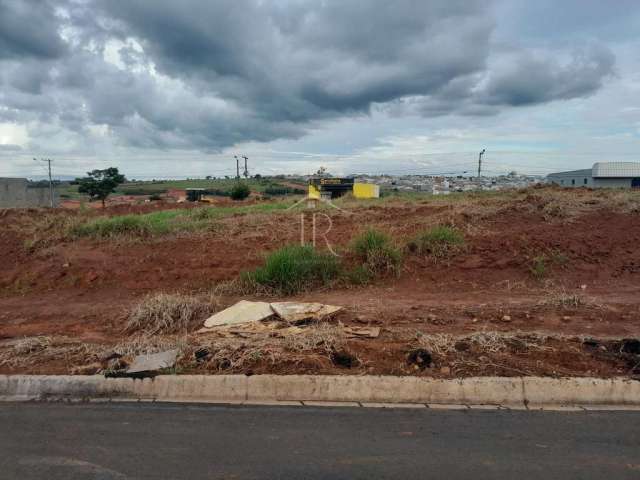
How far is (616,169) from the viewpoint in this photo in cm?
6744

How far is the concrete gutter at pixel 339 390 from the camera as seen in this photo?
4191 mm

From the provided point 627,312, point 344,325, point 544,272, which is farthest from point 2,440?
point 544,272

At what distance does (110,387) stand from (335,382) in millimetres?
2044

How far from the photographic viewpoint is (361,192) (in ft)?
140

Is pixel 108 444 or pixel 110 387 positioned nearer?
pixel 108 444

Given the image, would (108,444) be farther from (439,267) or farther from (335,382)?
(439,267)

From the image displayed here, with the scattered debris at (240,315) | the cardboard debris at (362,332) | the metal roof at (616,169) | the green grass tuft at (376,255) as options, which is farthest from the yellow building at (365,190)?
the metal roof at (616,169)

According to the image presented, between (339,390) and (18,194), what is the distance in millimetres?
56455

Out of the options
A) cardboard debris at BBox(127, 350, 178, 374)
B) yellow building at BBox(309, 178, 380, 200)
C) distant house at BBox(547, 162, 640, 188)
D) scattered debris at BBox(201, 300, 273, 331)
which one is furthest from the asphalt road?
distant house at BBox(547, 162, 640, 188)

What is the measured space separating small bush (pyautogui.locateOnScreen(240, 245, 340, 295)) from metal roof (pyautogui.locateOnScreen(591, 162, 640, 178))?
71.6m

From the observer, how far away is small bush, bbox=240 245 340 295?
24.6 ft

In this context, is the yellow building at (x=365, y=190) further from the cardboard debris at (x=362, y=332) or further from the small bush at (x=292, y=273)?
the cardboard debris at (x=362, y=332)

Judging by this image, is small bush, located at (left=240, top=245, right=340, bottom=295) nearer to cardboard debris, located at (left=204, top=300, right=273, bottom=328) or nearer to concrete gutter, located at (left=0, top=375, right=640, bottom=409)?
cardboard debris, located at (left=204, top=300, right=273, bottom=328)

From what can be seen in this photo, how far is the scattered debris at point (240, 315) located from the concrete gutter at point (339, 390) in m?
1.44
